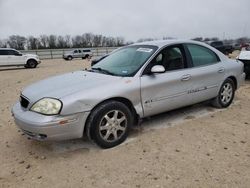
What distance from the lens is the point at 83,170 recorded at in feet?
10.8

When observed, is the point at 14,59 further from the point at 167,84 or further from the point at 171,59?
the point at 167,84

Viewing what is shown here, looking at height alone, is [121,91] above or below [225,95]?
above

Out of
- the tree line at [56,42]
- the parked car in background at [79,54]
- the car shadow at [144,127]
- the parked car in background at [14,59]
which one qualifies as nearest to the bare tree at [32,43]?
the tree line at [56,42]

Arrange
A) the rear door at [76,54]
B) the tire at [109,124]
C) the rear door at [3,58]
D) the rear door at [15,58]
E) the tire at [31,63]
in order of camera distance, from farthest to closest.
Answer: the rear door at [76,54], the tire at [31,63], the rear door at [15,58], the rear door at [3,58], the tire at [109,124]

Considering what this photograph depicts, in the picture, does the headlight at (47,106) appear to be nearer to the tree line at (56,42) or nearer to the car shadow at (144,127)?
the car shadow at (144,127)

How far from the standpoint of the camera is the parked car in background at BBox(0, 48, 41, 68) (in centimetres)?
1867

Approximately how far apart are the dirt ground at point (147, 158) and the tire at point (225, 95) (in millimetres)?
623

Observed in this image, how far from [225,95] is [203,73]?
102 centimetres

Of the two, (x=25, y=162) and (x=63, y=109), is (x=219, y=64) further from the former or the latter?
(x=25, y=162)

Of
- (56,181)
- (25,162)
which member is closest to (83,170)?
(56,181)

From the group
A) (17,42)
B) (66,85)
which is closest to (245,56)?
(66,85)

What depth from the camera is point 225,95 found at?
18.1 ft

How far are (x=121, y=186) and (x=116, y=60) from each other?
2.44m

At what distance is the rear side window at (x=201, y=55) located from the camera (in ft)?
15.9
